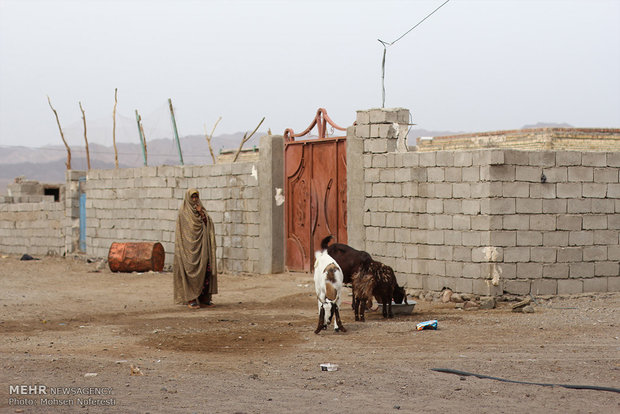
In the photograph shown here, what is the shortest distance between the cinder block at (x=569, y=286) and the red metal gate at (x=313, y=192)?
3.68 metres

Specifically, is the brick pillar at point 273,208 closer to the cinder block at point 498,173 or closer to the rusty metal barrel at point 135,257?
the rusty metal barrel at point 135,257

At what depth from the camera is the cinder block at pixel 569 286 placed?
36.3 ft

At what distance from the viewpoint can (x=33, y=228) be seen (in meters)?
23.4

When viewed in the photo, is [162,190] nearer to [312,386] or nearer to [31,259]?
[31,259]

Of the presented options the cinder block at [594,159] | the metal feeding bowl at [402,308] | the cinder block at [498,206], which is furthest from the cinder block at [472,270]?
the cinder block at [594,159]

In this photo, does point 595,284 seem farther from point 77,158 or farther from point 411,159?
point 77,158

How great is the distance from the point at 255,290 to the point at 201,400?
24.2 feet

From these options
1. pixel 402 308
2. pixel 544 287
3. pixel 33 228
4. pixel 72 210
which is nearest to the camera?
pixel 402 308

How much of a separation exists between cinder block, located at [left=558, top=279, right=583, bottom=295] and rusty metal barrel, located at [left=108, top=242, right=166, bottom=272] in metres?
8.67

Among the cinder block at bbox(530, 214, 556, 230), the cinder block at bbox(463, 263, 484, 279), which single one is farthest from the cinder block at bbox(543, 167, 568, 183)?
the cinder block at bbox(463, 263, 484, 279)

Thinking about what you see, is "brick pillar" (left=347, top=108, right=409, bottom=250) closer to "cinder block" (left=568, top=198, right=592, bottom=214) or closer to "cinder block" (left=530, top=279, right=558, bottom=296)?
"cinder block" (left=568, top=198, right=592, bottom=214)

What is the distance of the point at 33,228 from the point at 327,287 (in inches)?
673

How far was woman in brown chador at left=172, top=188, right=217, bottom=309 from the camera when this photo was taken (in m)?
11.2

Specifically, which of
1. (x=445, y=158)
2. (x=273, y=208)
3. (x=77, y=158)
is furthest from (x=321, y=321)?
(x=77, y=158)
